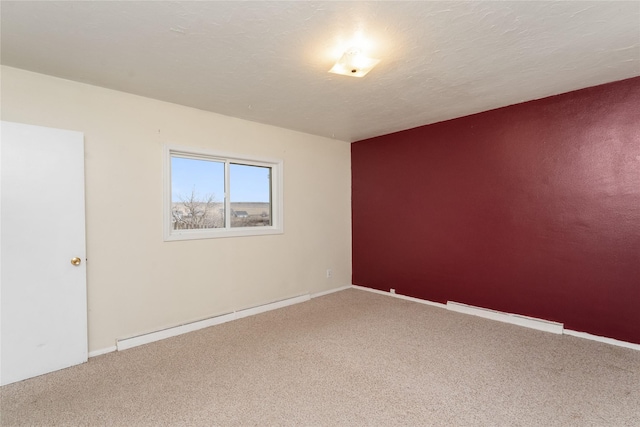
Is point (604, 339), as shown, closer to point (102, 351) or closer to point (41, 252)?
point (102, 351)

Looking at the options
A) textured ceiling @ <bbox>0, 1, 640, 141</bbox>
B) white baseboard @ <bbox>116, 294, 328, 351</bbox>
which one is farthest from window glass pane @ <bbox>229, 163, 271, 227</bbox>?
white baseboard @ <bbox>116, 294, 328, 351</bbox>

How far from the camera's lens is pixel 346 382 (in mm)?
2125

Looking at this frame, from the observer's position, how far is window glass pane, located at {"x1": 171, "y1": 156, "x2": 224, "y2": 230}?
3.22 metres

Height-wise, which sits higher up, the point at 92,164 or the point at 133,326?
the point at 92,164

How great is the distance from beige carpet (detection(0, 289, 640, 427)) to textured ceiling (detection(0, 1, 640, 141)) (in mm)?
2332

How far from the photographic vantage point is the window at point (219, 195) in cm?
319

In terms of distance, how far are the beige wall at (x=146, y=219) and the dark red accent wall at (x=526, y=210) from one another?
1.60 metres

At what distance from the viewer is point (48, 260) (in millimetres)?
2307

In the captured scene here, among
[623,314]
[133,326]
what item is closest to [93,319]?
[133,326]

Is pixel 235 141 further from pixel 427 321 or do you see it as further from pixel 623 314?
pixel 623 314

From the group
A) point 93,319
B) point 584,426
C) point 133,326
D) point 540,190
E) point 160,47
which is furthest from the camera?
point 540,190

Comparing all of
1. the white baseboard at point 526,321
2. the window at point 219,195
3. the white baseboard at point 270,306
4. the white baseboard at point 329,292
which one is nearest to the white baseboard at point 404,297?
the white baseboard at point 526,321

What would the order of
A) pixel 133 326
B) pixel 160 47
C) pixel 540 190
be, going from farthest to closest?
pixel 540 190, pixel 133 326, pixel 160 47

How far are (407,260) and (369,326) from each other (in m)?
1.34
